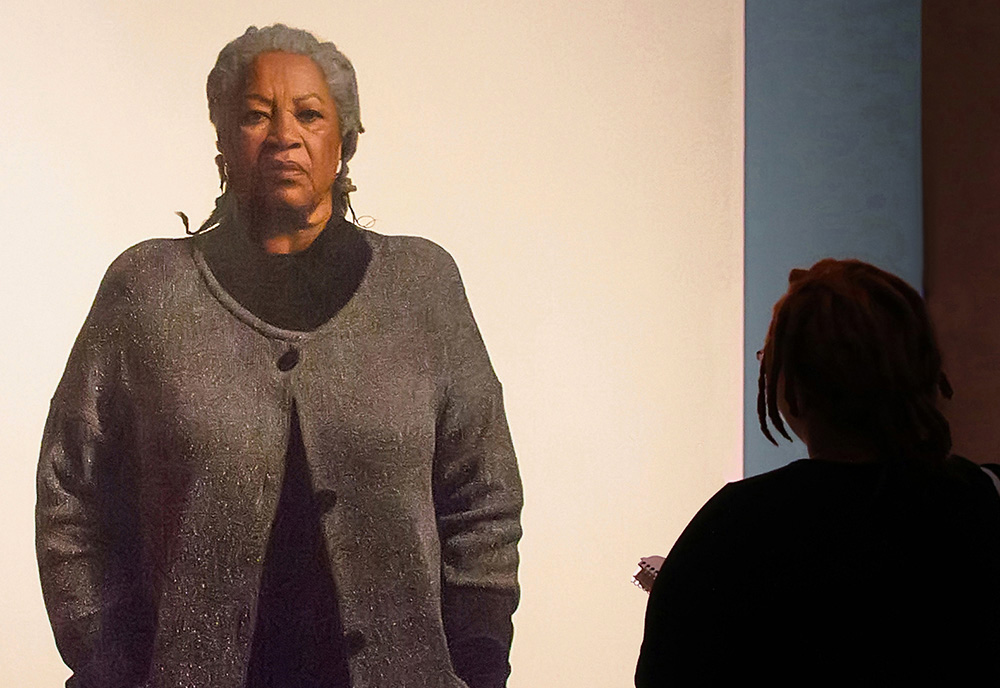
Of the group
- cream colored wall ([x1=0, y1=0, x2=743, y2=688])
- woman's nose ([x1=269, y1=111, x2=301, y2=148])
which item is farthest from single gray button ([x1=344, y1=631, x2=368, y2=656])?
woman's nose ([x1=269, y1=111, x2=301, y2=148])

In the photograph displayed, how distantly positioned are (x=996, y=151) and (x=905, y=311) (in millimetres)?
1403

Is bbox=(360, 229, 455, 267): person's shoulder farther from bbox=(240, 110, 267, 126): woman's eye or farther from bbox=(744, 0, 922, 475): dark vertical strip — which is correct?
bbox=(744, 0, 922, 475): dark vertical strip

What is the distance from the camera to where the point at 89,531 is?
1.91 m

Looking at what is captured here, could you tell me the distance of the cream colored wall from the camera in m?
1.95

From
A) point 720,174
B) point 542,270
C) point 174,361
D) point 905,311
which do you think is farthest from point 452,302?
point 905,311

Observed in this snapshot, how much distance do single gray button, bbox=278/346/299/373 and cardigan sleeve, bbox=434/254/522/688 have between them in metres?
0.30

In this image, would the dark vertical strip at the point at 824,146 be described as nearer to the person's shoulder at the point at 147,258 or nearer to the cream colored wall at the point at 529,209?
the cream colored wall at the point at 529,209

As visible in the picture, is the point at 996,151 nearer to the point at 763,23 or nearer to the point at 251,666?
the point at 763,23

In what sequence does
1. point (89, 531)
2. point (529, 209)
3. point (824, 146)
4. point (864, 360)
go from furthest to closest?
point (824, 146), point (529, 209), point (89, 531), point (864, 360)

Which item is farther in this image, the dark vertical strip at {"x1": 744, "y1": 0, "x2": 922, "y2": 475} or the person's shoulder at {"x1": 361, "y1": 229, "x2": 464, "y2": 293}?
the dark vertical strip at {"x1": 744, "y1": 0, "x2": 922, "y2": 475}

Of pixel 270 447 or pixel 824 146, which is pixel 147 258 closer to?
pixel 270 447

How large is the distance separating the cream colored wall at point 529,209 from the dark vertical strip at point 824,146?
0.07 metres

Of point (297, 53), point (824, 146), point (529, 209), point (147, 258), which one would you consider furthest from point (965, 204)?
point (147, 258)

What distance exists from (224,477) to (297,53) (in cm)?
83
